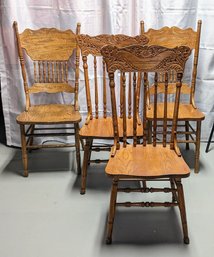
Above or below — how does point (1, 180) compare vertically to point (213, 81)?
below

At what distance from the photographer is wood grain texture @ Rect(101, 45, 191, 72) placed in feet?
5.52

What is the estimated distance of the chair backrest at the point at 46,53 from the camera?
253 cm

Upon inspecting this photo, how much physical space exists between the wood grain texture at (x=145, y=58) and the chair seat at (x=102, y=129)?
1.66 ft

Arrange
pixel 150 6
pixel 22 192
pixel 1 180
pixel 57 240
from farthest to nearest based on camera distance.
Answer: pixel 150 6, pixel 1 180, pixel 22 192, pixel 57 240

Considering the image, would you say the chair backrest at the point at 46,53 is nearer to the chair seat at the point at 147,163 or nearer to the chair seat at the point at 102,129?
the chair seat at the point at 102,129

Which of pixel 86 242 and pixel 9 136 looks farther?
pixel 9 136

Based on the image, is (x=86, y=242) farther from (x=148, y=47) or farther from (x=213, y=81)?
(x=213, y=81)

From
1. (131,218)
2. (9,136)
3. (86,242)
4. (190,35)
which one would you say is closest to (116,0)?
(190,35)

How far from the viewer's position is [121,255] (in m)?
1.70

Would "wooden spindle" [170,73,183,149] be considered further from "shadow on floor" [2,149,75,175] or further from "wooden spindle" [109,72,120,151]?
"shadow on floor" [2,149,75,175]

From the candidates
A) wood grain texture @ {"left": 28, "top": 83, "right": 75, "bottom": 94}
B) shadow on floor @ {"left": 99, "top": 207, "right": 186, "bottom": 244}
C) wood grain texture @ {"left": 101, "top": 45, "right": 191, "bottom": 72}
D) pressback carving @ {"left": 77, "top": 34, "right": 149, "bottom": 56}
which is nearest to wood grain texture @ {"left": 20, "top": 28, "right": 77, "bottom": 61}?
wood grain texture @ {"left": 28, "top": 83, "right": 75, "bottom": 94}

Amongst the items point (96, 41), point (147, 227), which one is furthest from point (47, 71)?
A: point (147, 227)

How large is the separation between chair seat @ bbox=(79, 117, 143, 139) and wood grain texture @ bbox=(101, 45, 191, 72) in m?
0.51

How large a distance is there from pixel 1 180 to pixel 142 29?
58.1 inches
